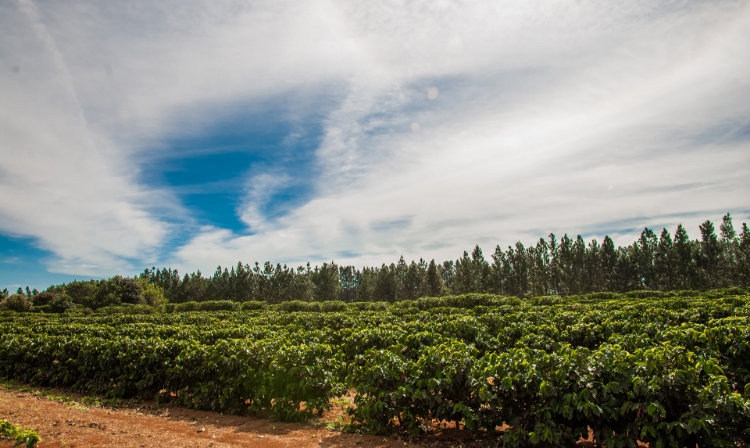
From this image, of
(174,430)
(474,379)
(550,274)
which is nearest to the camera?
(474,379)

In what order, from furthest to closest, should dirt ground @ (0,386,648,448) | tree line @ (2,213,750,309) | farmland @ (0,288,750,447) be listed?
1. tree line @ (2,213,750,309)
2. dirt ground @ (0,386,648,448)
3. farmland @ (0,288,750,447)

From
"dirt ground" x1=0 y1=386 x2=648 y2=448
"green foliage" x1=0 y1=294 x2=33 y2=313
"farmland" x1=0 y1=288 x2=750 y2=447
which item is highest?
"green foliage" x1=0 y1=294 x2=33 y2=313

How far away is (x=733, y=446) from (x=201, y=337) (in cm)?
1348

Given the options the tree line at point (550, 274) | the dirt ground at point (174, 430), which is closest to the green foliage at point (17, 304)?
the tree line at point (550, 274)

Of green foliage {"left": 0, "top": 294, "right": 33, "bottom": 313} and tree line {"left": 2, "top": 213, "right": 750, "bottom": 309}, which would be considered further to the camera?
tree line {"left": 2, "top": 213, "right": 750, "bottom": 309}

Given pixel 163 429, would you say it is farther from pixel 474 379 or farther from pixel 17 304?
pixel 17 304

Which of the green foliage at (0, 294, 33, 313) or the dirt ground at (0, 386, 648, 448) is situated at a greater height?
the green foliage at (0, 294, 33, 313)

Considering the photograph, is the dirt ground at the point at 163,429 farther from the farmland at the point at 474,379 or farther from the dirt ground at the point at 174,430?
the farmland at the point at 474,379

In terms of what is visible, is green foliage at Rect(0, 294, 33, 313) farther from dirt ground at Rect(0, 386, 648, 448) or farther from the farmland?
dirt ground at Rect(0, 386, 648, 448)

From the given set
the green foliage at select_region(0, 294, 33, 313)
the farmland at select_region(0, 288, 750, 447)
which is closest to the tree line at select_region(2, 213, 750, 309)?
the green foliage at select_region(0, 294, 33, 313)

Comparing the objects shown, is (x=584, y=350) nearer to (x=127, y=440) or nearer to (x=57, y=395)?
(x=127, y=440)

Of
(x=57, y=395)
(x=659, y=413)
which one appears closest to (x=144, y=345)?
(x=57, y=395)

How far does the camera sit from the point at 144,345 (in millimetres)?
10430

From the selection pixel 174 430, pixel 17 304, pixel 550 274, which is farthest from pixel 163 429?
pixel 550 274
